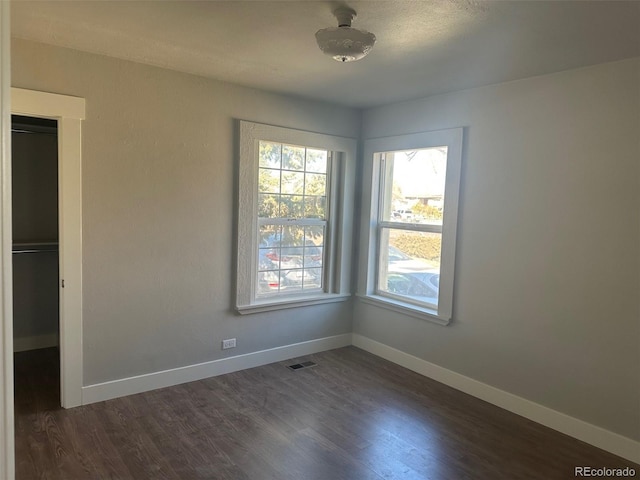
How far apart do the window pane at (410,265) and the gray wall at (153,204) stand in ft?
4.65

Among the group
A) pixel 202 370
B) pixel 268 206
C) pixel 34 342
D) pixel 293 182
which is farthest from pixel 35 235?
pixel 293 182

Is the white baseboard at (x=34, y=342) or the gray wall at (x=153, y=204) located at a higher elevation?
the gray wall at (x=153, y=204)

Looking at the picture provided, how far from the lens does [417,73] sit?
3.10 meters

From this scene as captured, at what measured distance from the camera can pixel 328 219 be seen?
14.5 feet

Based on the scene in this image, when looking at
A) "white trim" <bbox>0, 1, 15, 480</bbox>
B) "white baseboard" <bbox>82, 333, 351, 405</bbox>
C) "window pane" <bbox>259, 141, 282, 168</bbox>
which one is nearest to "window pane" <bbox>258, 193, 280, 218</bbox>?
"window pane" <bbox>259, 141, 282, 168</bbox>

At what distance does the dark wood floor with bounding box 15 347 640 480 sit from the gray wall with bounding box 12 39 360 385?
0.43 metres

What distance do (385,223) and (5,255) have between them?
12.5 ft

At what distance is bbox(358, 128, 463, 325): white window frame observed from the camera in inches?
141

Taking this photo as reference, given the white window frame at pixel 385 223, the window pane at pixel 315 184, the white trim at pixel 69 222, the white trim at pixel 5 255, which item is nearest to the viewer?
the white trim at pixel 5 255

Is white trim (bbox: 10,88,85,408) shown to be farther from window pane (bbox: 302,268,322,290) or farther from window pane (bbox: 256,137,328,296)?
window pane (bbox: 302,268,322,290)

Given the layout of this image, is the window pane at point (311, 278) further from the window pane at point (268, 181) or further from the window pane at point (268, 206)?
the window pane at point (268, 181)

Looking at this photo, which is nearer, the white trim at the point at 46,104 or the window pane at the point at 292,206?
the white trim at the point at 46,104

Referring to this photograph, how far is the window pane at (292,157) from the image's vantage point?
13.3ft

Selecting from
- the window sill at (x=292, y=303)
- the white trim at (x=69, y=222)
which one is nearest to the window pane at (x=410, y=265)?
the window sill at (x=292, y=303)
